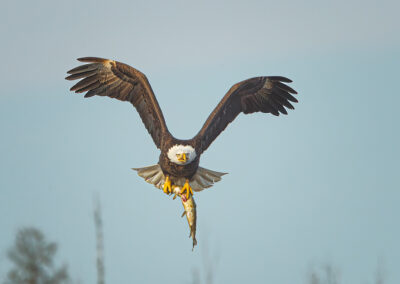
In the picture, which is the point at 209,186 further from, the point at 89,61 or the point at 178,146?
the point at 89,61

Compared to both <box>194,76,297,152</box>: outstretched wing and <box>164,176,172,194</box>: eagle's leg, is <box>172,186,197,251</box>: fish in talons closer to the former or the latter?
<box>164,176,172,194</box>: eagle's leg

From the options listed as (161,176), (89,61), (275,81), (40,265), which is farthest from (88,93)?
(40,265)

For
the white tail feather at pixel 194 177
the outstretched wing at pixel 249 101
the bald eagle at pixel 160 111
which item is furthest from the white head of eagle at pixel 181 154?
the white tail feather at pixel 194 177

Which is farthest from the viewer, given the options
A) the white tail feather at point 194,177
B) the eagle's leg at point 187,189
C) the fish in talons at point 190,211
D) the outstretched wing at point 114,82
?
the outstretched wing at point 114,82

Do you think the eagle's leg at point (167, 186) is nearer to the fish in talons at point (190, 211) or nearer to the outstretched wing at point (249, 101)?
the fish in talons at point (190, 211)

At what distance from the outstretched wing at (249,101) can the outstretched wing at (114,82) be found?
0.79 m

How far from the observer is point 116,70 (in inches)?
539

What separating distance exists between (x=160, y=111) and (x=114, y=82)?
98cm

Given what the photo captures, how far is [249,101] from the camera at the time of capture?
14250 millimetres

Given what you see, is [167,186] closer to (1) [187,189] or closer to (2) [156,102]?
(1) [187,189]

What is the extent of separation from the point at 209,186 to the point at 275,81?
204 centimetres

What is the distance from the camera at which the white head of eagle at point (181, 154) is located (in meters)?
12.4

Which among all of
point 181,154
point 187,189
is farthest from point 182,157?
point 187,189

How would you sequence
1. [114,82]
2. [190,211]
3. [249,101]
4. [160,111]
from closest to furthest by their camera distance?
[190,211], [160,111], [114,82], [249,101]
